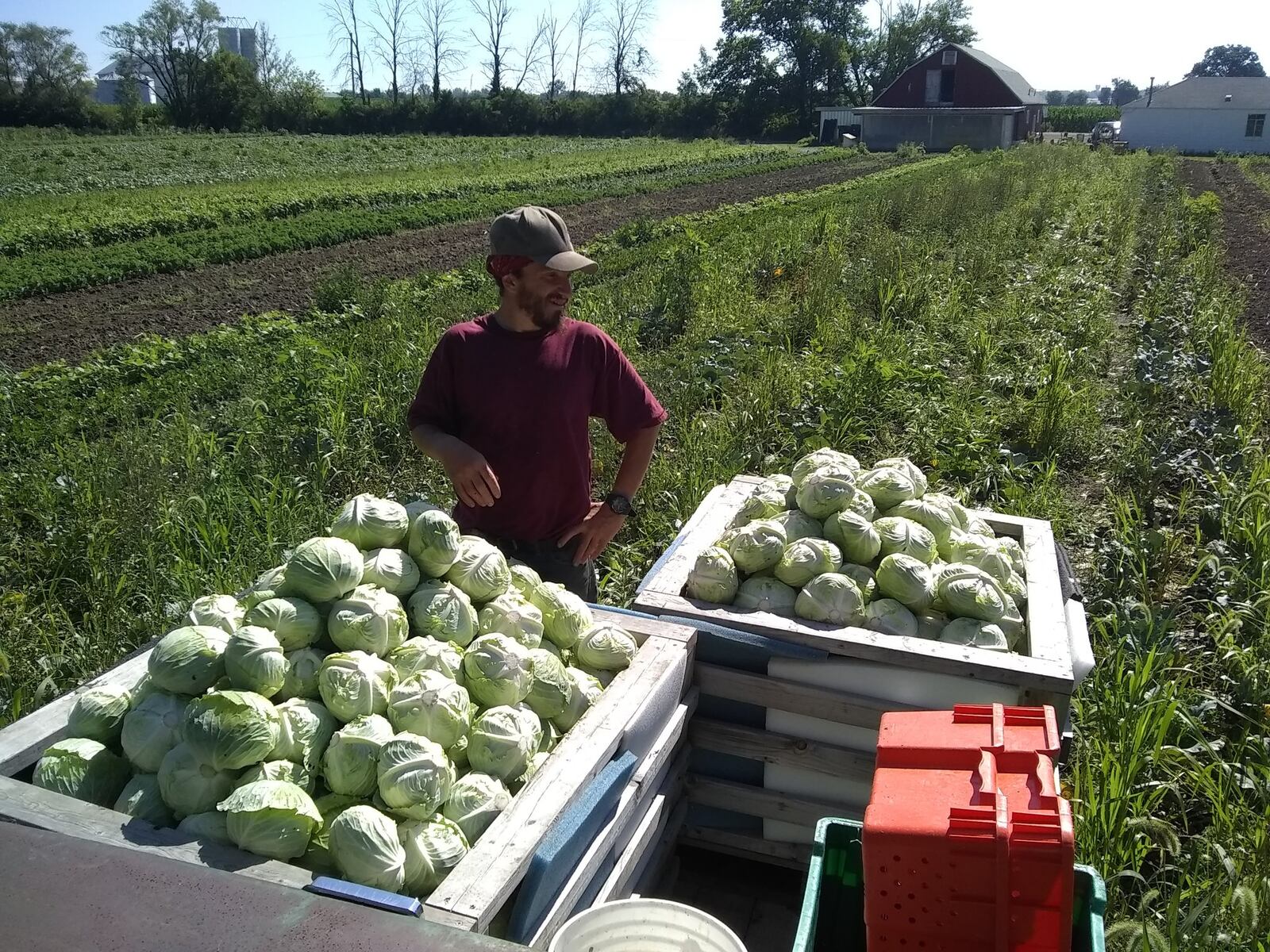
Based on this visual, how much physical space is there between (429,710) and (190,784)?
48 centimetres

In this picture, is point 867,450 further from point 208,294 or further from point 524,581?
point 208,294

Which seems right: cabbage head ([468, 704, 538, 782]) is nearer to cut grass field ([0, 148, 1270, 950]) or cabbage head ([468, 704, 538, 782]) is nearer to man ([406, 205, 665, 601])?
man ([406, 205, 665, 601])

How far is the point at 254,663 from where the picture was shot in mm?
1999

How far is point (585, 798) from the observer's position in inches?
78.4

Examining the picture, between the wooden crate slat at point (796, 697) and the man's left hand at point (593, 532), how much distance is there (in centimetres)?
86

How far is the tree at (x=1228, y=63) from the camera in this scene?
127312mm

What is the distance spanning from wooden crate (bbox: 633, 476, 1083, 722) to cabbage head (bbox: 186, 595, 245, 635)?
115 centimetres

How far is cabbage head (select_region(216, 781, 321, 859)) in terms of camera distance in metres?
1.72

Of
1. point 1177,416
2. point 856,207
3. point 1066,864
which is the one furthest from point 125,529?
point 856,207

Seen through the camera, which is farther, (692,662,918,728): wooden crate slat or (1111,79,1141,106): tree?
(1111,79,1141,106): tree

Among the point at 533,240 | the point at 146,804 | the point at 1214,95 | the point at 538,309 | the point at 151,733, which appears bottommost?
the point at 146,804

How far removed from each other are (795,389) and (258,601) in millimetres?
5032

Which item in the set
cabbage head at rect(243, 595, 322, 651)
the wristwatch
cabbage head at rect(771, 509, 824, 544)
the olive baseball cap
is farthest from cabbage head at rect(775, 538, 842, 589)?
cabbage head at rect(243, 595, 322, 651)

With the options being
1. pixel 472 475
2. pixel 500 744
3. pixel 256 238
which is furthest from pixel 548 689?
pixel 256 238
